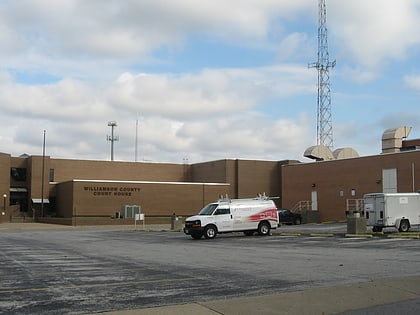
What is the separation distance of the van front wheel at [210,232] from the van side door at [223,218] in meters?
0.33

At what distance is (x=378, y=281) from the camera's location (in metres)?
11.0

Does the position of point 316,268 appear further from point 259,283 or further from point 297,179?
point 297,179

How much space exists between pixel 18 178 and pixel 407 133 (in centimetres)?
5518

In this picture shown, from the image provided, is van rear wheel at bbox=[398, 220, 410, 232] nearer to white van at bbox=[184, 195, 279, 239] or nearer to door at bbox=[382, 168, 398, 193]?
white van at bbox=[184, 195, 279, 239]

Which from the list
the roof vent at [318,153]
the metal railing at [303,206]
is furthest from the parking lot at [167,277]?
the roof vent at [318,153]

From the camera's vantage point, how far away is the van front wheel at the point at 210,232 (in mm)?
31203

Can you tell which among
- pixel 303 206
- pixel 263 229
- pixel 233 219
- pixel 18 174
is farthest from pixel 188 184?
pixel 233 219

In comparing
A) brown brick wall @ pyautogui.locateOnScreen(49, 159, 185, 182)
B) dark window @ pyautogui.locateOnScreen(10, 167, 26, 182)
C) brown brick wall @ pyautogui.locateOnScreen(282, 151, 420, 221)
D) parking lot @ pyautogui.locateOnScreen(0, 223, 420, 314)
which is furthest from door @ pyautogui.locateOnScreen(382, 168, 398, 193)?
dark window @ pyautogui.locateOnScreen(10, 167, 26, 182)

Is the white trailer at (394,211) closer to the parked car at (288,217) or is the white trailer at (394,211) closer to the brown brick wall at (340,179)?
the brown brick wall at (340,179)

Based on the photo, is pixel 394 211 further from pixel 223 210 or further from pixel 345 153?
pixel 345 153

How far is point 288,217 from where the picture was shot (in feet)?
172

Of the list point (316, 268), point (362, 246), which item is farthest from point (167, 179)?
point (316, 268)

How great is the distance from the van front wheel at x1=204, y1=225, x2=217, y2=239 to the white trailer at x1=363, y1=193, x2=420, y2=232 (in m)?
9.04

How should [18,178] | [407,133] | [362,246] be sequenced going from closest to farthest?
1. [362,246]
2. [407,133]
3. [18,178]
